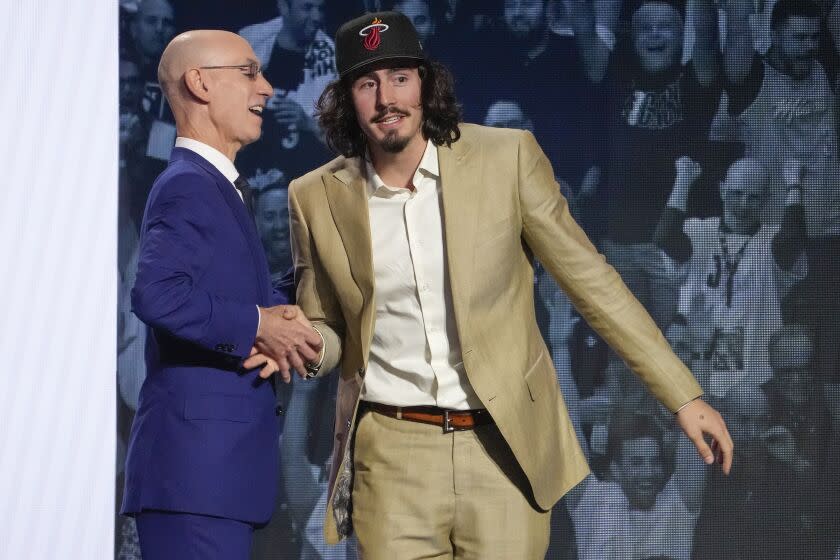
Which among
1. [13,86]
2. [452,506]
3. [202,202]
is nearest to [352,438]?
[452,506]

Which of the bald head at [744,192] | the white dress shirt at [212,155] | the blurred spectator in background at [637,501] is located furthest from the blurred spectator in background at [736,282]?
the white dress shirt at [212,155]

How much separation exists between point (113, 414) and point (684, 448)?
2157 mm

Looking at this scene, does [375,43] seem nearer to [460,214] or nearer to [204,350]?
[460,214]

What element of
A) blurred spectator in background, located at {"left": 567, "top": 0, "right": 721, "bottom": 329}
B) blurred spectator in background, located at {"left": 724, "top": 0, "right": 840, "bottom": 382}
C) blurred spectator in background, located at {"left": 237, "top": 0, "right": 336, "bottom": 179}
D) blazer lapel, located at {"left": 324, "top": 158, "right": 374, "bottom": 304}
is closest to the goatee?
blazer lapel, located at {"left": 324, "top": 158, "right": 374, "bottom": 304}

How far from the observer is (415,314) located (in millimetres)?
2559

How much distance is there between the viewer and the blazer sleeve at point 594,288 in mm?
2547

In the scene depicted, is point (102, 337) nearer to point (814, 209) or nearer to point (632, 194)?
point (632, 194)

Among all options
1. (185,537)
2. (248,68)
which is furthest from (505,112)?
(185,537)

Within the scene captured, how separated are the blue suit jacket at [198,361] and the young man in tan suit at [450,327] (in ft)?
0.94

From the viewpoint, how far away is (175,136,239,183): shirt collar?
2.48m

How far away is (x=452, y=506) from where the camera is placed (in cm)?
259

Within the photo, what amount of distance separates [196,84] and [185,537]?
96cm

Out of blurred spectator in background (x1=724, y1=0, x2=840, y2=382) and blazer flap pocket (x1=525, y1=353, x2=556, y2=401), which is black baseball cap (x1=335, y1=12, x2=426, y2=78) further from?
blurred spectator in background (x1=724, y1=0, x2=840, y2=382)

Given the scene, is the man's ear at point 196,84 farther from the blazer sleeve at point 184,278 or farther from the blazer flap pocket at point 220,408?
the blazer flap pocket at point 220,408
